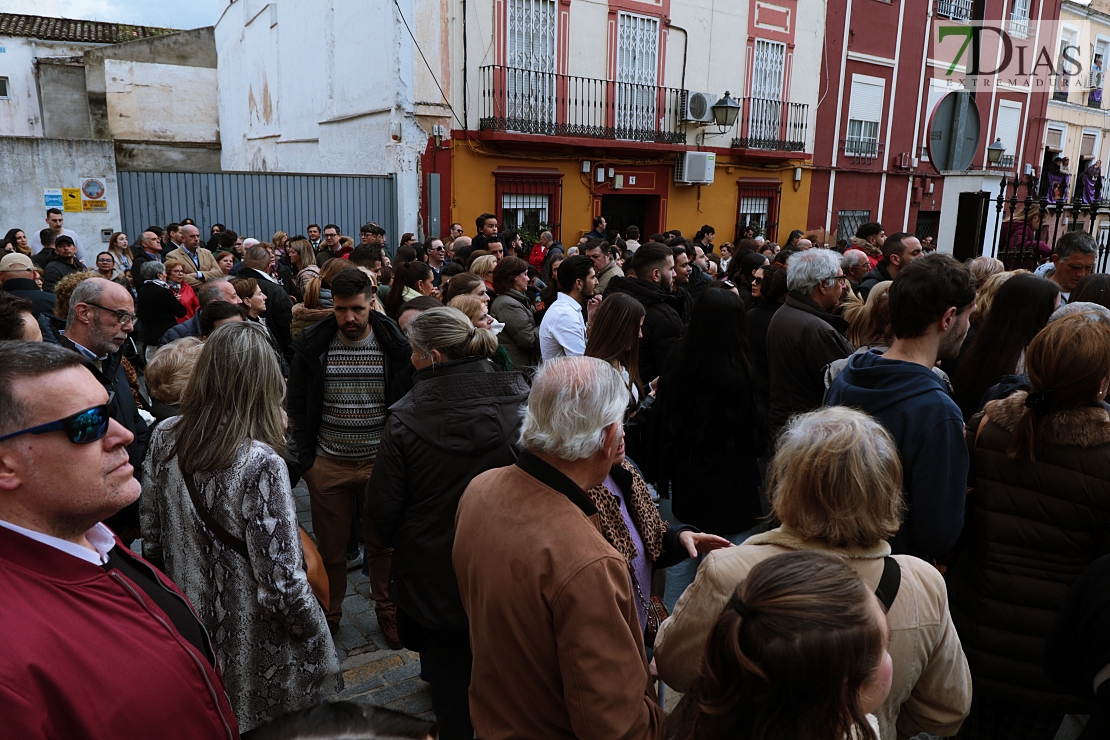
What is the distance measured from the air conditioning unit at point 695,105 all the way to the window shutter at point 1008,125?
481 inches

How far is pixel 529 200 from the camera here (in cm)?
1503

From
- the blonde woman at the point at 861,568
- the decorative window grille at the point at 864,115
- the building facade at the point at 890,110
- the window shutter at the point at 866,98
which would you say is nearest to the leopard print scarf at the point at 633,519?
the blonde woman at the point at 861,568

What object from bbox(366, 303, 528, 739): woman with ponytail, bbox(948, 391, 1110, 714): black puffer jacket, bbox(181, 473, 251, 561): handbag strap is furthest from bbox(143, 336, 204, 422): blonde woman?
bbox(948, 391, 1110, 714): black puffer jacket

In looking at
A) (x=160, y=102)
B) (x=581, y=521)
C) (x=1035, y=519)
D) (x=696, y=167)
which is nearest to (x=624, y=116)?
(x=696, y=167)

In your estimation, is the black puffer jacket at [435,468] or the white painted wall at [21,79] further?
the white painted wall at [21,79]

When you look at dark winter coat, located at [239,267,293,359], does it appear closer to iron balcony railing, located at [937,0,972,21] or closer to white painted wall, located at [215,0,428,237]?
white painted wall, located at [215,0,428,237]

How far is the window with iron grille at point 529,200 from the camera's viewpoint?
47.8ft

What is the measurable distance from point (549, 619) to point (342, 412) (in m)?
2.41

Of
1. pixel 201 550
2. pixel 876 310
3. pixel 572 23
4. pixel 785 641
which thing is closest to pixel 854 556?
pixel 785 641

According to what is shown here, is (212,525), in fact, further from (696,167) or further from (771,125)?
(771,125)

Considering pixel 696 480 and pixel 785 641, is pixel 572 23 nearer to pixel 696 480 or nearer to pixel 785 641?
pixel 696 480

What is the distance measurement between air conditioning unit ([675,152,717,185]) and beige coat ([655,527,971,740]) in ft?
51.0

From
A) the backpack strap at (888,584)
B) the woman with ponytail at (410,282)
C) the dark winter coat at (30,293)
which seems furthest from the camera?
the woman with ponytail at (410,282)

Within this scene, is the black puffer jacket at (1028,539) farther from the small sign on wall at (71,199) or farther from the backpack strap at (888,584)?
the small sign on wall at (71,199)
